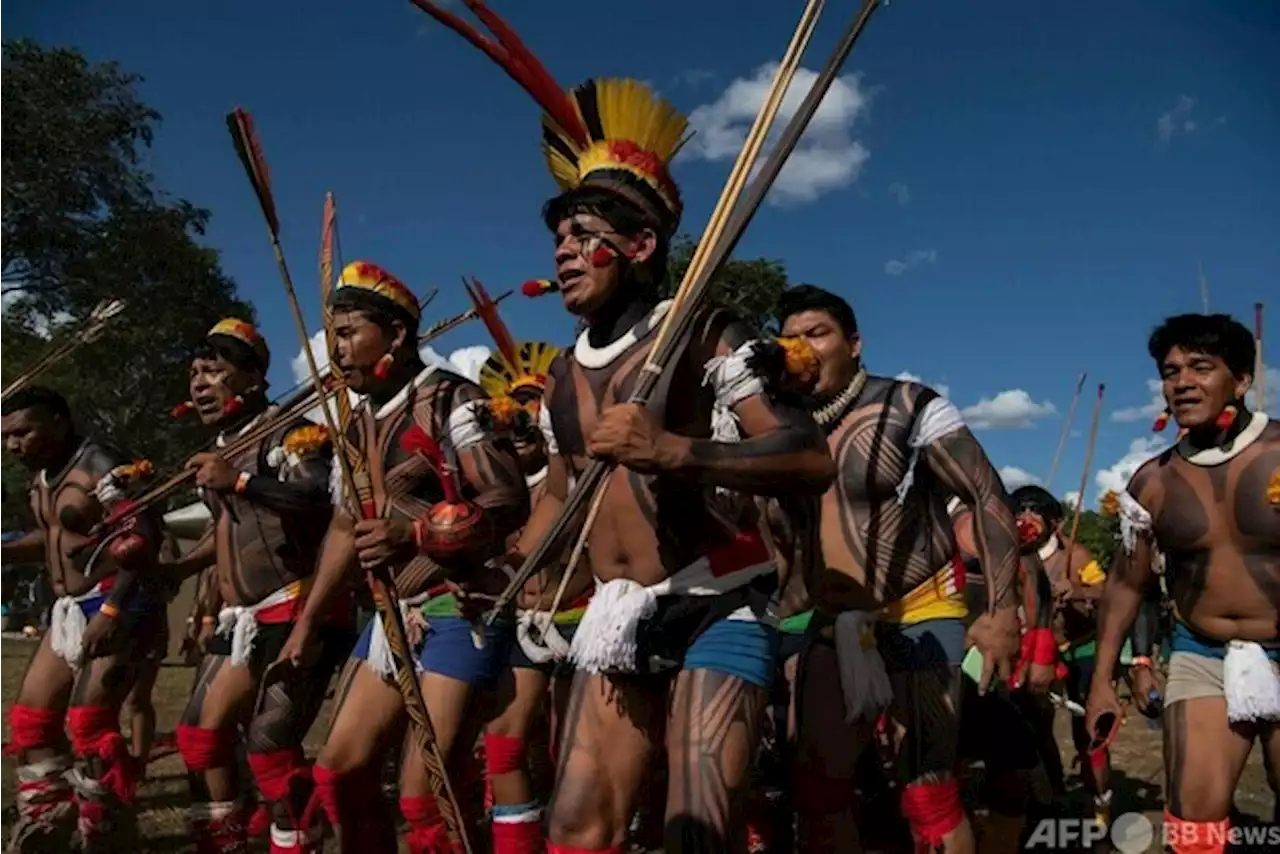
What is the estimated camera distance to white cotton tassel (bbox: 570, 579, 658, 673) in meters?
3.15

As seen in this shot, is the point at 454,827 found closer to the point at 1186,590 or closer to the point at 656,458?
the point at 656,458

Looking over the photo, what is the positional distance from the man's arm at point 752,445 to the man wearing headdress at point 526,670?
771 mm

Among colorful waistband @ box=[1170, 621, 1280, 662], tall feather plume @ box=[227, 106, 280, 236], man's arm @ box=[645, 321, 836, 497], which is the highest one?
tall feather plume @ box=[227, 106, 280, 236]

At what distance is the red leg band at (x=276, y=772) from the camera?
15.9ft

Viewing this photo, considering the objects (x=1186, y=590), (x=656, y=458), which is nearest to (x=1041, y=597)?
(x=1186, y=590)

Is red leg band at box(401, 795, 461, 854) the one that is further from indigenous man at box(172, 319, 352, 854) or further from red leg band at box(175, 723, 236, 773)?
red leg band at box(175, 723, 236, 773)

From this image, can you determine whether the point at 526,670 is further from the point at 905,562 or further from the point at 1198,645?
the point at 1198,645

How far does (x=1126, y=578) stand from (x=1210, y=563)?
0.48 m

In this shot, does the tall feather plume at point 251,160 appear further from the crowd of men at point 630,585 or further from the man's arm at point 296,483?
the man's arm at point 296,483

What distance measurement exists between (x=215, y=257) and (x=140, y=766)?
915 inches

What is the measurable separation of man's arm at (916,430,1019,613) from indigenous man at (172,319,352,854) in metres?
2.56

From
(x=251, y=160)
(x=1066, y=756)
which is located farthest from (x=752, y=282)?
(x=251, y=160)

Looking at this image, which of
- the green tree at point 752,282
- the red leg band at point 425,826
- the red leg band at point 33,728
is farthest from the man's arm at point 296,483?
the green tree at point 752,282

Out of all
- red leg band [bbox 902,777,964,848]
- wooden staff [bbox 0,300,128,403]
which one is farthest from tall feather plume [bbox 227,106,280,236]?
wooden staff [bbox 0,300,128,403]
